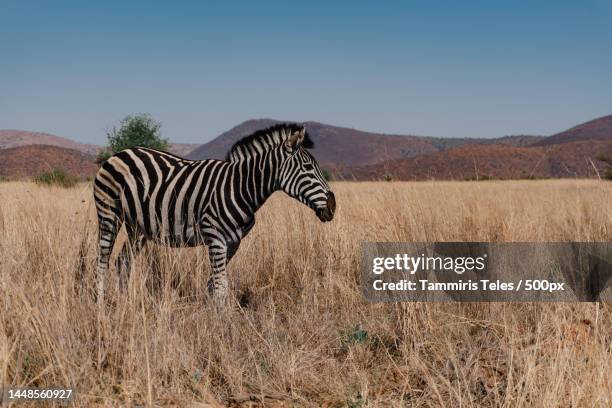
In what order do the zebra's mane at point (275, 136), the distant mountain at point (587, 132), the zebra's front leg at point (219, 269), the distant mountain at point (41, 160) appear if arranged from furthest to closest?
the distant mountain at point (587, 132)
the distant mountain at point (41, 160)
the zebra's mane at point (275, 136)
the zebra's front leg at point (219, 269)

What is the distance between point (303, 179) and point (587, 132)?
104 m

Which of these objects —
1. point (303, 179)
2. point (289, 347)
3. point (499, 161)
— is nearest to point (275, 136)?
point (303, 179)

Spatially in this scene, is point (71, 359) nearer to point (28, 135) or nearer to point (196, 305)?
point (196, 305)

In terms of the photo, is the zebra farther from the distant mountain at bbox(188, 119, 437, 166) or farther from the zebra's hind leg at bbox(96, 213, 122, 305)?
the distant mountain at bbox(188, 119, 437, 166)

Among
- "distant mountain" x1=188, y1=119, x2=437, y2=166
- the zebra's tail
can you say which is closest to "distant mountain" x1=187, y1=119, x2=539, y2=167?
"distant mountain" x1=188, y1=119, x2=437, y2=166

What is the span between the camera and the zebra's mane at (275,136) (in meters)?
5.23

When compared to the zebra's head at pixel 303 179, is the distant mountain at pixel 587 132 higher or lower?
higher

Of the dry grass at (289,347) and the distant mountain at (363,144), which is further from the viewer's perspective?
the distant mountain at (363,144)

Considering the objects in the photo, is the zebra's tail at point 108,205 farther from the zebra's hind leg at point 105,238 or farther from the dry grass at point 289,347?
the dry grass at point 289,347

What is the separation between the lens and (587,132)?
97500 millimetres

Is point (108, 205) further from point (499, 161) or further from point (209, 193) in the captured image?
point (499, 161)

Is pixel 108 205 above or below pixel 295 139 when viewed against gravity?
below

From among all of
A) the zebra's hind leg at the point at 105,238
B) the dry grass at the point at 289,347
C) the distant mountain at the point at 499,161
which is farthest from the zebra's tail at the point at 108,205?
the distant mountain at the point at 499,161

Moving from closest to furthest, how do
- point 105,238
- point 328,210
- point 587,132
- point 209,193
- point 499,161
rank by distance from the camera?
point 328,210, point 209,193, point 105,238, point 499,161, point 587,132
